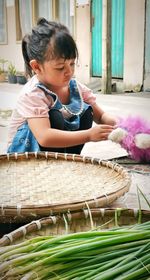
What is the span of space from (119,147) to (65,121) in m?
0.88

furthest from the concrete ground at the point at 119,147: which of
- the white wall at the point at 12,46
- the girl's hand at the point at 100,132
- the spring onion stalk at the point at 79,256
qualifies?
the white wall at the point at 12,46

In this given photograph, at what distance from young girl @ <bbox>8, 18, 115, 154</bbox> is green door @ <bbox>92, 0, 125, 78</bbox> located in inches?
224

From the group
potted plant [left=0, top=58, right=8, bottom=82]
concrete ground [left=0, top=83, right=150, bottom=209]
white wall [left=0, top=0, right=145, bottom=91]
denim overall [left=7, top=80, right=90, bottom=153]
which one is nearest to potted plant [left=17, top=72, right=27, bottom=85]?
potted plant [left=0, top=58, right=8, bottom=82]

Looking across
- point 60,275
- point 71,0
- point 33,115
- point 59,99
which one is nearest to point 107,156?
point 59,99

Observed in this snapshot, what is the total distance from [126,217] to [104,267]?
1.27 ft

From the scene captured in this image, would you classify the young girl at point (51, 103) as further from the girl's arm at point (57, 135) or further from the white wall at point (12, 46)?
the white wall at point (12, 46)

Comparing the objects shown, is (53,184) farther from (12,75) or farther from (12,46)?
(12,46)

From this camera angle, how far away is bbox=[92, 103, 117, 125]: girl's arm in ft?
8.05

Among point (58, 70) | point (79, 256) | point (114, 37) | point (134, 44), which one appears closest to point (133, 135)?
point (58, 70)

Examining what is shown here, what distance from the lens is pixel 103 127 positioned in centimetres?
199

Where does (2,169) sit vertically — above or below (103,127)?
below

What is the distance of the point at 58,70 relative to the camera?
2.11 meters

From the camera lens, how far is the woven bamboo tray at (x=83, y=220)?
120 centimetres

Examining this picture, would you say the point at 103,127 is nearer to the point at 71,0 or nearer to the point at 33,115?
the point at 33,115
